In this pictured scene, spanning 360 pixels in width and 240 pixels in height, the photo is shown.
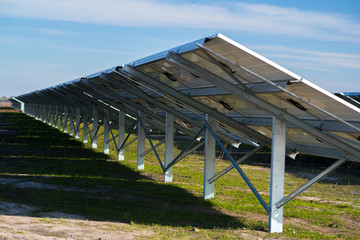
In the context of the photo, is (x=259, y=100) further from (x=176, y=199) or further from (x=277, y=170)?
(x=176, y=199)

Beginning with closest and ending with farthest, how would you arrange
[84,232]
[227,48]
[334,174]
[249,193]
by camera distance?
[227,48] → [84,232] → [249,193] → [334,174]

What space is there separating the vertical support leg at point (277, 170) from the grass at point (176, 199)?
317mm

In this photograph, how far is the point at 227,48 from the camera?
812 cm

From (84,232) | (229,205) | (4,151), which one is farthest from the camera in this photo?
(4,151)

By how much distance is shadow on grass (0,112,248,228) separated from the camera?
424 inches

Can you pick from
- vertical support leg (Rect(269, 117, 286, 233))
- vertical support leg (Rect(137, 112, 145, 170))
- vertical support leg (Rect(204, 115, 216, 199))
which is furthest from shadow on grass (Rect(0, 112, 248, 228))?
vertical support leg (Rect(269, 117, 286, 233))

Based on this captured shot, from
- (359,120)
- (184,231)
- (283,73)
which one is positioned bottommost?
(184,231)

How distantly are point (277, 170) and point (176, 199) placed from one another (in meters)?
4.23

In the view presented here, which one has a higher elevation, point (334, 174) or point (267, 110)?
point (267, 110)

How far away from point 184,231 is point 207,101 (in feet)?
14.3

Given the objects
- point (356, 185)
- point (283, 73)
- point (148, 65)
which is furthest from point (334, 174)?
point (283, 73)

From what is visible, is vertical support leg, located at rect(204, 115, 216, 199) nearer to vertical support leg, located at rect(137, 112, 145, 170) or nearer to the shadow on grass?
the shadow on grass

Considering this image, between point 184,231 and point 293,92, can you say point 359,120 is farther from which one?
point 184,231

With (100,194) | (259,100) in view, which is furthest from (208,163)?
(259,100)
